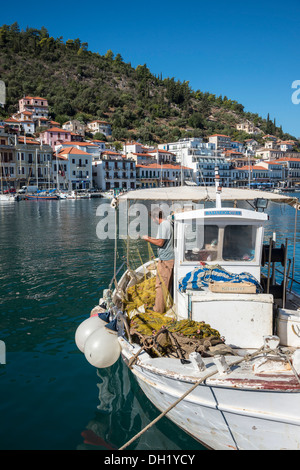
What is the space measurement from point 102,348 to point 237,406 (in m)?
2.29

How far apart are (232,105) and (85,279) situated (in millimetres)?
182992

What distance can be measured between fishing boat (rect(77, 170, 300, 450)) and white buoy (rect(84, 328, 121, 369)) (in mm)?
17

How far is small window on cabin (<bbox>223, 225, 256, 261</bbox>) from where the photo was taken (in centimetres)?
575

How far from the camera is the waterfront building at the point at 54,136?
8106cm

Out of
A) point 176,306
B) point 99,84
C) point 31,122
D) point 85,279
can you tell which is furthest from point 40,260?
point 99,84

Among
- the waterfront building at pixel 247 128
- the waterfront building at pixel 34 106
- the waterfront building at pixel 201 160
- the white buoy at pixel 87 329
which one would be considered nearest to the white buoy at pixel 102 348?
the white buoy at pixel 87 329

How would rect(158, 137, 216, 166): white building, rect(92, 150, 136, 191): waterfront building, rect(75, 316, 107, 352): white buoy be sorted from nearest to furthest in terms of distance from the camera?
1. rect(75, 316, 107, 352): white buoy
2. rect(92, 150, 136, 191): waterfront building
3. rect(158, 137, 216, 166): white building

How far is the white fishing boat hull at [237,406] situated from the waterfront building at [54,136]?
82.7 m

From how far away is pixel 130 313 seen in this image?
6.92 meters

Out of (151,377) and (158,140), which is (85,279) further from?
(158,140)

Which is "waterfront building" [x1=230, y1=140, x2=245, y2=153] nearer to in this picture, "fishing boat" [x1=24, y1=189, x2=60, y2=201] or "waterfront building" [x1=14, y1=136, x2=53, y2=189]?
"waterfront building" [x1=14, y1=136, x2=53, y2=189]

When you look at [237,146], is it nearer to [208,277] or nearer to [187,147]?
[187,147]

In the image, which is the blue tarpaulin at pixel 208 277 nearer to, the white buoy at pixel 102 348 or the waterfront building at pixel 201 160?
the white buoy at pixel 102 348

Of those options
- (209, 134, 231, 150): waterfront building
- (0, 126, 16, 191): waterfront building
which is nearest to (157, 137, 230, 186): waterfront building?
(209, 134, 231, 150): waterfront building
